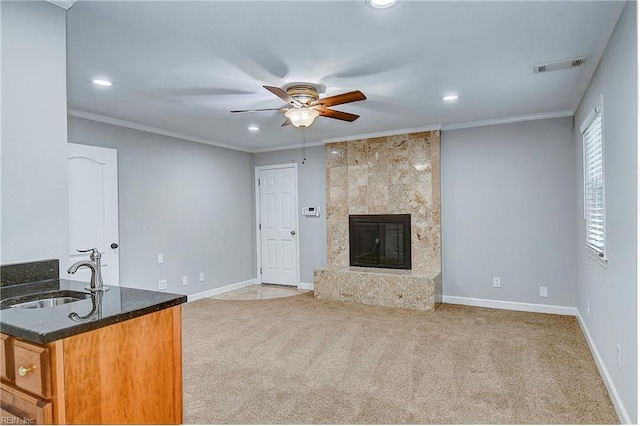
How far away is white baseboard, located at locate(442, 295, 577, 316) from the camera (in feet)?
14.8

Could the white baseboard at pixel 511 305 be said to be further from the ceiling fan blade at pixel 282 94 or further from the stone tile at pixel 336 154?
the ceiling fan blade at pixel 282 94

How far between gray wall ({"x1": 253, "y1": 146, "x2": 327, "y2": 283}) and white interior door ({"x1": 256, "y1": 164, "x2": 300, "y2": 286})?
0.36ft

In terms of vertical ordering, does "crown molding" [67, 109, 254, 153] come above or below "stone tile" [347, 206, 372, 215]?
above

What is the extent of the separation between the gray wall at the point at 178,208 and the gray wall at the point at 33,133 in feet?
8.38

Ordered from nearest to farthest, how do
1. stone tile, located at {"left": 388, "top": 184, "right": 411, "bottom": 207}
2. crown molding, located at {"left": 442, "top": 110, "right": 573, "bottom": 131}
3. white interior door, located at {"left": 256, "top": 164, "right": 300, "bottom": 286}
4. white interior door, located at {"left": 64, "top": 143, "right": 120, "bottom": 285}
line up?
white interior door, located at {"left": 64, "top": 143, "right": 120, "bottom": 285} < crown molding, located at {"left": 442, "top": 110, "right": 573, "bottom": 131} < stone tile, located at {"left": 388, "top": 184, "right": 411, "bottom": 207} < white interior door, located at {"left": 256, "top": 164, "right": 300, "bottom": 286}

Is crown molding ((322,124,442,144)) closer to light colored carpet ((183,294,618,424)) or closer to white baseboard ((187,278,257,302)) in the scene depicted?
light colored carpet ((183,294,618,424))

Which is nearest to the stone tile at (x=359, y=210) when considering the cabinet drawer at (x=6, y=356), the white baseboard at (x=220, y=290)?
the white baseboard at (x=220, y=290)

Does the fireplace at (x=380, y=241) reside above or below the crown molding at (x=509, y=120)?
below

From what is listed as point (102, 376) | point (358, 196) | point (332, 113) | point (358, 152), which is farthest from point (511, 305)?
point (102, 376)

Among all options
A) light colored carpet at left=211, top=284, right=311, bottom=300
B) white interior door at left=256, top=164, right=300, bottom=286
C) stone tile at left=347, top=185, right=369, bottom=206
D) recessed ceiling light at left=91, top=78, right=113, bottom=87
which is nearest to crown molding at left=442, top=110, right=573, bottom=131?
stone tile at left=347, top=185, right=369, bottom=206

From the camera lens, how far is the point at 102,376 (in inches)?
55.5

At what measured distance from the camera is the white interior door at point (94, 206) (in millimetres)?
4047

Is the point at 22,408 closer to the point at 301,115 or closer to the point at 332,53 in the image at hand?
the point at 332,53

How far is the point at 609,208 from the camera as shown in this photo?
2.57 metres
